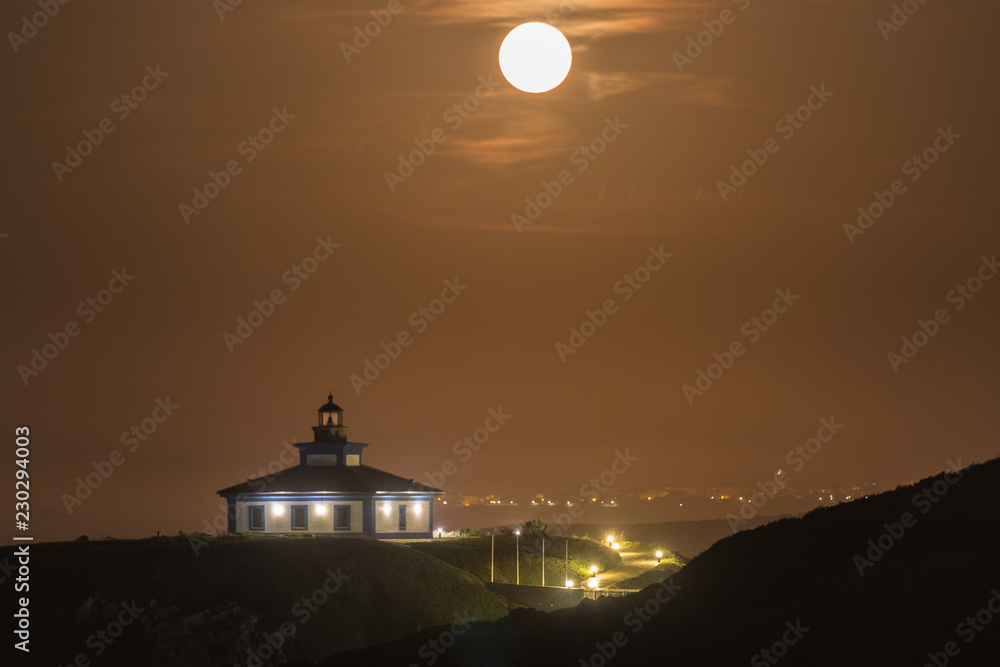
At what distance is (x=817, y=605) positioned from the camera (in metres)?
30.9

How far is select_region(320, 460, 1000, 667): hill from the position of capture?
90.4 feet

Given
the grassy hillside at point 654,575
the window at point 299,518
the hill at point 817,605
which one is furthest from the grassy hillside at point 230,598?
the hill at point 817,605

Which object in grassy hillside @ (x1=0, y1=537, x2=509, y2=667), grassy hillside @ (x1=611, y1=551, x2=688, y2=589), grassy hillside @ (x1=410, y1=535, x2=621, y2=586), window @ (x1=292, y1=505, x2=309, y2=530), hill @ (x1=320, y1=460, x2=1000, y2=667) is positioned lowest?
hill @ (x1=320, y1=460, x2=1000, y2=667)

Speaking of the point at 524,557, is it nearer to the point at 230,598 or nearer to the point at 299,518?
the point at 299,518

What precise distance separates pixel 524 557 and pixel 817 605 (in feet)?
132

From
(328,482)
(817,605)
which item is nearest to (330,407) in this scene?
(328,482)

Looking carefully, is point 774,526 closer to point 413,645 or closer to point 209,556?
point 413,645

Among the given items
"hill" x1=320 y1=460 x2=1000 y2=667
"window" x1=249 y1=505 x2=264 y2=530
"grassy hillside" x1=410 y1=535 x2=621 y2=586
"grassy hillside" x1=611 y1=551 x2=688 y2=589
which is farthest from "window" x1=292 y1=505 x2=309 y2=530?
"hill" x1=320 y1=460 x2=1000 y2=667

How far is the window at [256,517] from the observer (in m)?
72.5

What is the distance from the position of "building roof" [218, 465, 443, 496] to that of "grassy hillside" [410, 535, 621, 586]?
458cm

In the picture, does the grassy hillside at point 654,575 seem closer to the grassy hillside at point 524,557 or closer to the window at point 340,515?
the grassy hillside at point 524,557

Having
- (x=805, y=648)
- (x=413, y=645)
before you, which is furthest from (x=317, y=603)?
(x=805, y=648)

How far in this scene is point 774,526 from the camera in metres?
42.0

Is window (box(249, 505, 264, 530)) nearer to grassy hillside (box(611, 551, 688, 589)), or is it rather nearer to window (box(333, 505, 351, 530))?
window (box(333, 505, 351, 530))
